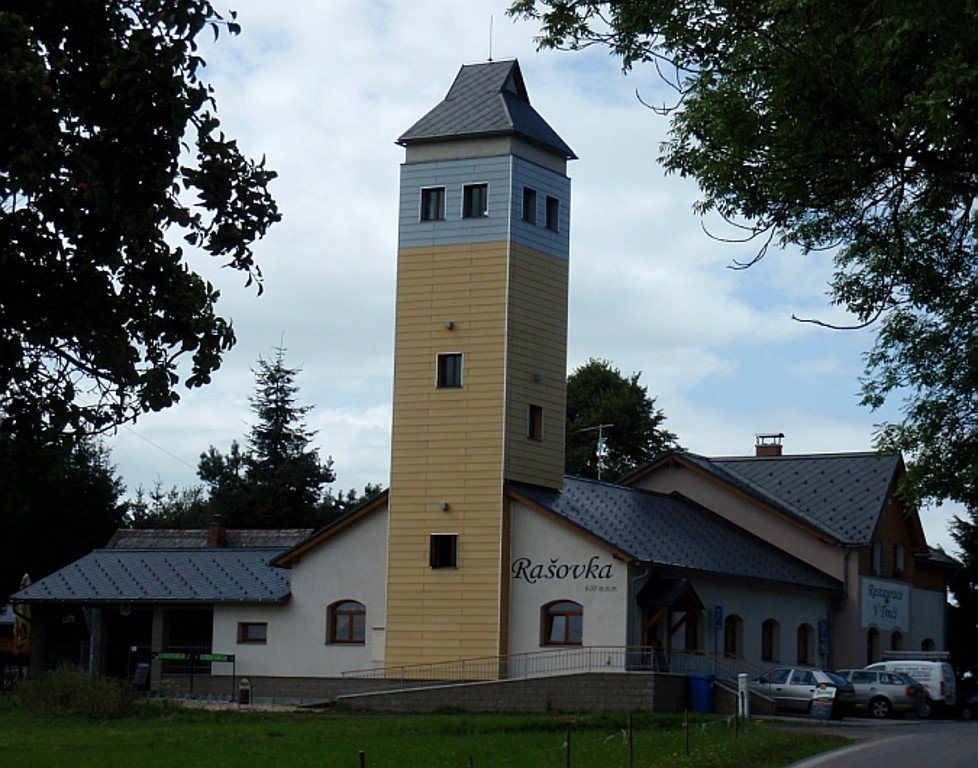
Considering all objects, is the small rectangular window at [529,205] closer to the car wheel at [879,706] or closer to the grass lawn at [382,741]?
the grass lawn at [382,741]

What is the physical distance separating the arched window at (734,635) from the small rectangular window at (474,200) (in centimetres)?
1337

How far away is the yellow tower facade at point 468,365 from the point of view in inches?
1646

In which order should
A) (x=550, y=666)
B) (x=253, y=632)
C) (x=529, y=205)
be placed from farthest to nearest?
(x=253, y=632) < (x=529, y=205) < (x=550, y=666)

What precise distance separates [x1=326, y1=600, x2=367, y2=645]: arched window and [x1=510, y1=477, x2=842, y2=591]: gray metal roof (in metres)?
6.19

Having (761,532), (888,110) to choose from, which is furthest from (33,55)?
(761,532)

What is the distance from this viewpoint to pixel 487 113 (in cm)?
4350

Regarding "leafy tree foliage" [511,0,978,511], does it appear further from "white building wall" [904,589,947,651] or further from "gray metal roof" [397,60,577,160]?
"white building wall" [904,589,947,651]

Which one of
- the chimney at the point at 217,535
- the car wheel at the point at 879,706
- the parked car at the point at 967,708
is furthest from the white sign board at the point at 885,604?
the chimney at the point at 217,535

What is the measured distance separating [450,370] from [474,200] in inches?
184

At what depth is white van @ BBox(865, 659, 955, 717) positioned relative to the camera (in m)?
Answer: 44.8

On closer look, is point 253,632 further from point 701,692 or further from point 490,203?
point 490,203

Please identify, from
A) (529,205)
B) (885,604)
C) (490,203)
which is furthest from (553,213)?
(885,604)

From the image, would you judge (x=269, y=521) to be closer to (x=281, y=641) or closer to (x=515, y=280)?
(x=281, y=641)

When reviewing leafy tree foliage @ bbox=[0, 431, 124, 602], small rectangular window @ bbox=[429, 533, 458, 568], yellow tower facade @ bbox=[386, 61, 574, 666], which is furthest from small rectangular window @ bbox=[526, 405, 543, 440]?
leafy tree foliage @ bbox=[0, 431, 124, 602]
